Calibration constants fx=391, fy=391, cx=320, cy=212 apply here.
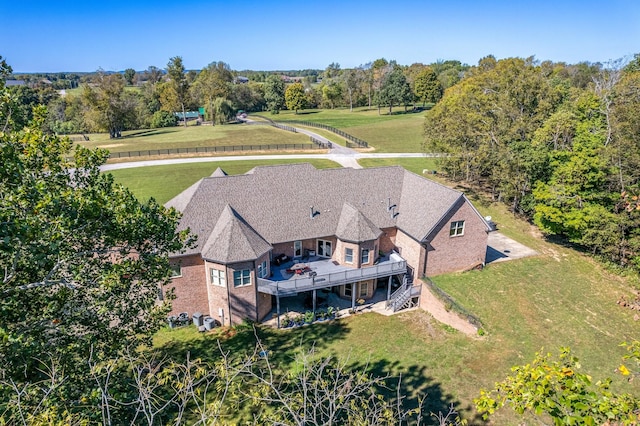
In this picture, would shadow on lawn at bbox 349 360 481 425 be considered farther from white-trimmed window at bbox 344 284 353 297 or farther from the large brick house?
white-trimmed window at bbox 344 284 353 297

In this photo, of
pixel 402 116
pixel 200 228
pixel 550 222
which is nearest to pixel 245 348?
pixel 200 228

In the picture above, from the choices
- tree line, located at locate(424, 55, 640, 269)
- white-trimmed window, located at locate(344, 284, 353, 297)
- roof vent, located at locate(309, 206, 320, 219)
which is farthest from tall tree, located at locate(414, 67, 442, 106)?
white-trimmed window, located at locate(344, 284, 353, 297)

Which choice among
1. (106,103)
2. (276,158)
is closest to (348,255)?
(276,158)

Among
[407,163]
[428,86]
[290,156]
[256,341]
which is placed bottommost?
[256,341]

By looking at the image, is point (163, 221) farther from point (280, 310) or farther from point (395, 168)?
point (395, 168)

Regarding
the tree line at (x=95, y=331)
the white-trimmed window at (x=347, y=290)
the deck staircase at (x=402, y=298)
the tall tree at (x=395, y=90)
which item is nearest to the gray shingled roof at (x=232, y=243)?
the white-trimmed window at (x=347, y=290)

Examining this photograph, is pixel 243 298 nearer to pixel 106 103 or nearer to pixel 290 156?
pixel 290 156

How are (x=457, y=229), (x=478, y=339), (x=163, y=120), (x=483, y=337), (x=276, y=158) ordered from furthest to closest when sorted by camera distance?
(x=163, y=120) → (x=276, y=158) → (x=457, y=229) → (x=483, y=337) → (x=478, y=339)
